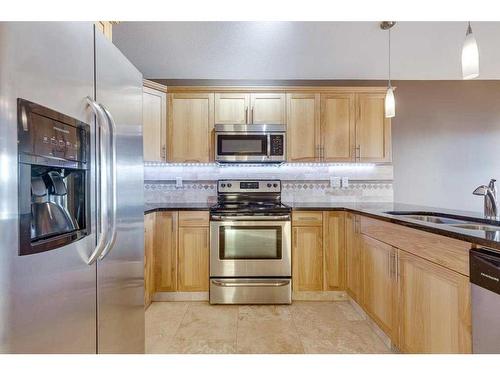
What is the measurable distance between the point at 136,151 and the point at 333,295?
7.61 ft

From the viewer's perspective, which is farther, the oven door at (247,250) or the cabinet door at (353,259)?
the oven door at (247,250)

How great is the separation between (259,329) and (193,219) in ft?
3.80

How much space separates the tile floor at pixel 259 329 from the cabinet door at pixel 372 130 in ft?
5.29

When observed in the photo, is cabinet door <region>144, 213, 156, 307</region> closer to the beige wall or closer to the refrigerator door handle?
the refrigerator door handle

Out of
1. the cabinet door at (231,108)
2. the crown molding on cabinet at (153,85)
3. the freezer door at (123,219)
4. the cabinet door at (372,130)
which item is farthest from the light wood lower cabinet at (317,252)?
the crown molding on cabinet at (153,85)

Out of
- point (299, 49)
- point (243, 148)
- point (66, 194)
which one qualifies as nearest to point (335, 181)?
point (243, 148)

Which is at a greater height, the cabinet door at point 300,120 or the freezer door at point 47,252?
the cabinet door at point 300,120

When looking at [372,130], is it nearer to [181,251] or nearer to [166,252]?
[181,251]

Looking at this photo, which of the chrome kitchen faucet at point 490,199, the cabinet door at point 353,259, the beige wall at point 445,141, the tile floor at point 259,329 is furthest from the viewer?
the beige wall at point 445,141

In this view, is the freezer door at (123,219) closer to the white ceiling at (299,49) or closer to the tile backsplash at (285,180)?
the white ceiling at (299,49)

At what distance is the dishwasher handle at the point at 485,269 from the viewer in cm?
96

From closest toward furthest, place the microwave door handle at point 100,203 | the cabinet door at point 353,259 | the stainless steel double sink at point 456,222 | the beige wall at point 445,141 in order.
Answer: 1. the microwave door handle at point 100,203
2. the stainless steel double sink at point 456,222
3. the cabinet door at point 353,259
4. the beige wall at point 445,141

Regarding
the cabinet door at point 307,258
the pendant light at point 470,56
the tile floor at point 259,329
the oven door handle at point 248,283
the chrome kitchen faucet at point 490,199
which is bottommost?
the tile floor at point 259,329

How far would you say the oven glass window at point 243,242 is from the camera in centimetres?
265
